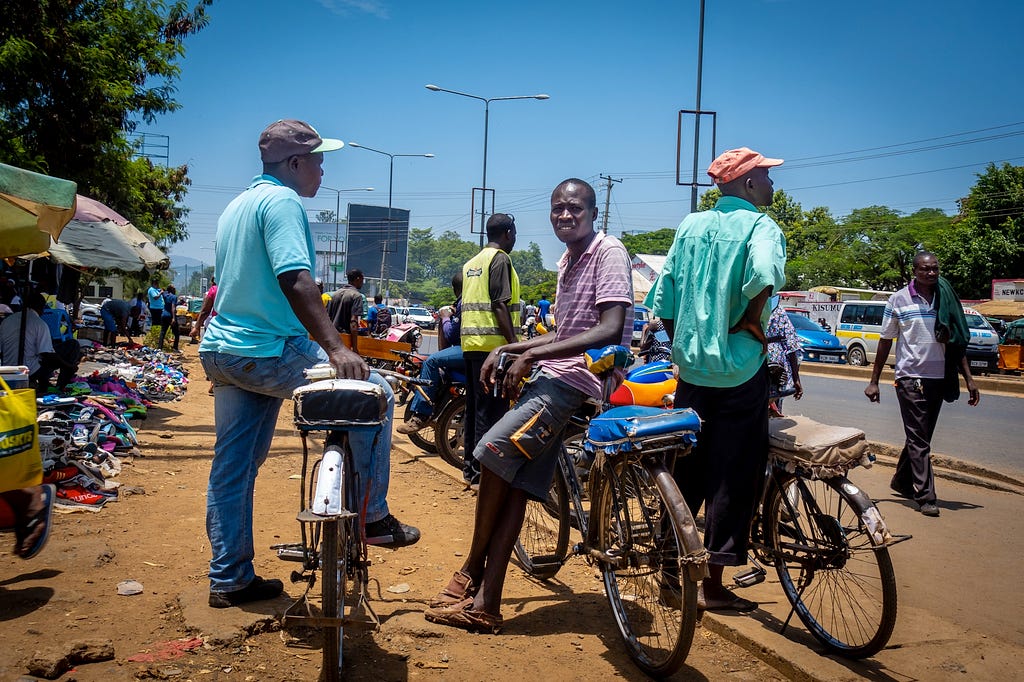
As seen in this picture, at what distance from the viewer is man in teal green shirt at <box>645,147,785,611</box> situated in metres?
3.56

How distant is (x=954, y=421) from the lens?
39.2ft

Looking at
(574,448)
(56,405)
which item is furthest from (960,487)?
(56,405)

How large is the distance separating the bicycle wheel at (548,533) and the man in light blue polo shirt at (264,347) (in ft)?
3.12

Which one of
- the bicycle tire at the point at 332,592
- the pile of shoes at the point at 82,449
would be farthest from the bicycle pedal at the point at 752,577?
the pile of shoes at the point at 82,449

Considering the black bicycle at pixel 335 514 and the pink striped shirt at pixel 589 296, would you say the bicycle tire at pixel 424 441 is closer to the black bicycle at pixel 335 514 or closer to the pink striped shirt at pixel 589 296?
the pink striped shirt at pixel 589 296

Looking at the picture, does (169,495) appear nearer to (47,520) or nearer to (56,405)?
(56,405)

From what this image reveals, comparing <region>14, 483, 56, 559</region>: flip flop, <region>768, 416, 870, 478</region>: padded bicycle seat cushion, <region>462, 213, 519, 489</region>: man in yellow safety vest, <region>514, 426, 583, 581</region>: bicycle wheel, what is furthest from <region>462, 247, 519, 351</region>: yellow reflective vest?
<region>14, 483, 56, 559</region>: flip flop

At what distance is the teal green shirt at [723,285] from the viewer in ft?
11.6

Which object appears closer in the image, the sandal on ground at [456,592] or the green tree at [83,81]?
the sandal on ground at [456,592]

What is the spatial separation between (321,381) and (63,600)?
1.75 metres

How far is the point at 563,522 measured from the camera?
4203mm

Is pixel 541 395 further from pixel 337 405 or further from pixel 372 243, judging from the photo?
pixel 372 243

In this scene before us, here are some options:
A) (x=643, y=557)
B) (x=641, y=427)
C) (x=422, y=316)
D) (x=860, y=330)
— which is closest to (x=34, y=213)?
(x=641, y=427)

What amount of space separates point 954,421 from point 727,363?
10015mm
